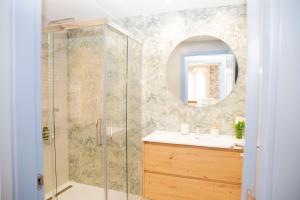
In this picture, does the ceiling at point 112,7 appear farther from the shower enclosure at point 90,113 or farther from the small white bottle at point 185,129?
the small white bottle at point 185,129

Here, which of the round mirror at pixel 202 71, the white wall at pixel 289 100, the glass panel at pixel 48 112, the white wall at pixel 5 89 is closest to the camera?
the white wall at pixel 289 100

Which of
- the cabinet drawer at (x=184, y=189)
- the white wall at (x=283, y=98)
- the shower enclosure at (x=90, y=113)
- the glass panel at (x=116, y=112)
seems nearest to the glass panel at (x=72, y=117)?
the shower enclosure at (x=90, y=113)

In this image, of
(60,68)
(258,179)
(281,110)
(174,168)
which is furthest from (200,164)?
(60,68)

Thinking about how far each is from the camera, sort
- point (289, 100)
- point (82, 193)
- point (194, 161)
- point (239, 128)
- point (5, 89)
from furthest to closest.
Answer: point (82, 193)
point (239, 128)
point (194, 161)
point (5, 89)
point (289, 100)

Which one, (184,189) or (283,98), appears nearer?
(283,98)

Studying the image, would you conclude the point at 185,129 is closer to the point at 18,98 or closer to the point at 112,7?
the point at 112,7

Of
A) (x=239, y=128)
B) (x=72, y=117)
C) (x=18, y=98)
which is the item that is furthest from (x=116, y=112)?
(x=18, y=98)

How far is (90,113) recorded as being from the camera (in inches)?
93.8

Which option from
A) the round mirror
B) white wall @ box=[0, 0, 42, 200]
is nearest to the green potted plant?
the round mirror

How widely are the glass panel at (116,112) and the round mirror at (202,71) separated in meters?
0.67

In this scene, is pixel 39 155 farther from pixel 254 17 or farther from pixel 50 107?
pixel 50 107

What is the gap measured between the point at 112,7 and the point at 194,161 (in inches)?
78.3

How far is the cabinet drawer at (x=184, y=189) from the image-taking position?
1.86 meters

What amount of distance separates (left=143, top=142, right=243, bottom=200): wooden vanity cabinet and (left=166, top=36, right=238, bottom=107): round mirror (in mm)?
698
